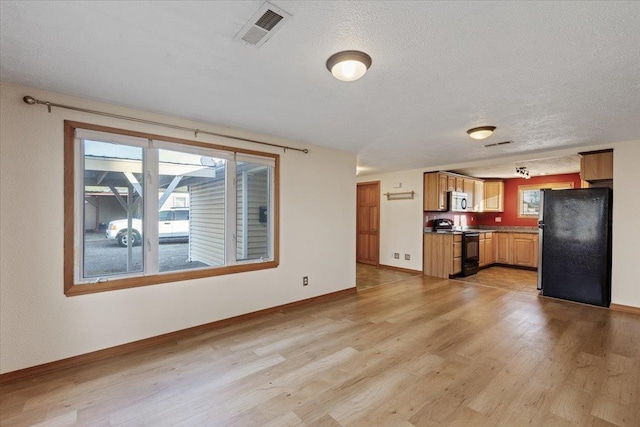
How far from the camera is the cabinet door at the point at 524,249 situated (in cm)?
658

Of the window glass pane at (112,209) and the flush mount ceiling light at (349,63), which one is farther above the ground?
the flush mount ceiling light at (349,63)

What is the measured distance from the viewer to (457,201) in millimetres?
6363

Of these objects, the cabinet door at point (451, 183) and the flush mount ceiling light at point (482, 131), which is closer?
the flush mount ceiling light at point (482, 131)

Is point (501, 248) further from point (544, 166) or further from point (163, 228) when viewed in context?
point (163, 228)

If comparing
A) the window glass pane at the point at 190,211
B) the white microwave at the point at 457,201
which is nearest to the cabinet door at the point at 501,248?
the white microwave at the point at 457,201

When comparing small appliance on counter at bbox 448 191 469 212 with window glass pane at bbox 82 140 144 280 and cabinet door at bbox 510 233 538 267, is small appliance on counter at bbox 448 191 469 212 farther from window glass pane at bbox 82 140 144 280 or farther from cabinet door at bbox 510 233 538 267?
window glass pane at bbox 82 140 144 280

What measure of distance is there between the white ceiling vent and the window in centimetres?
180

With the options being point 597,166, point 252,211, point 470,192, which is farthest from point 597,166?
point 252,211

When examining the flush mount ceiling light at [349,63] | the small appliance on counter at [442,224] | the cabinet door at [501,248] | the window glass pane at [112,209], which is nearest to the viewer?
the flush mount ceiling light at [349,63]

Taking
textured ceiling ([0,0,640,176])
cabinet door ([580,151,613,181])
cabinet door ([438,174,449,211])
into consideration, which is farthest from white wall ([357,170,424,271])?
textured ceiling ([0,0,640,176])

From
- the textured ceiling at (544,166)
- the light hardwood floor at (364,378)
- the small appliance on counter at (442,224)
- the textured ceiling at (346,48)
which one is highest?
the textured ceiling at (346,48)

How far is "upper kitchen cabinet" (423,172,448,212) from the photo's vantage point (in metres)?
6.03

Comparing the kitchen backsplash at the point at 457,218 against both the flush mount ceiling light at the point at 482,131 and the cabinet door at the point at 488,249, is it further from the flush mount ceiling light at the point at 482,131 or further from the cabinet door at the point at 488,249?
the flush mount ceiling light at the point at 482,131

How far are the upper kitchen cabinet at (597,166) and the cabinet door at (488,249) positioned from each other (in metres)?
2.74
